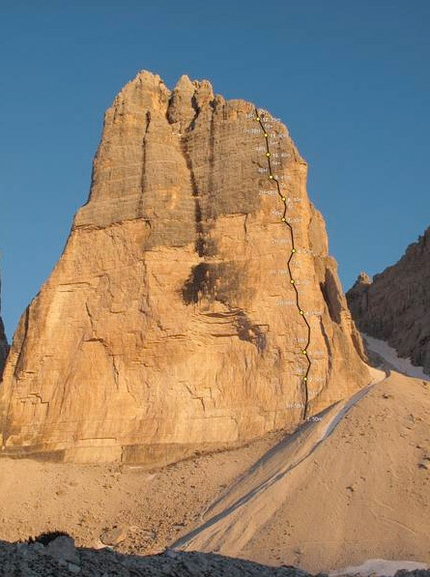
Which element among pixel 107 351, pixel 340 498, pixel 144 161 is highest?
pixel 144 161

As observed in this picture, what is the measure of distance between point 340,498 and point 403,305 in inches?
1278

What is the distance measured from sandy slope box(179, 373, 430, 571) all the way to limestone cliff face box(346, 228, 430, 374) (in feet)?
71.5

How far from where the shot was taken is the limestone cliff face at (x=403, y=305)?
Answer: 52656 mm

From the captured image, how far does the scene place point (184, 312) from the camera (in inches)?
1280

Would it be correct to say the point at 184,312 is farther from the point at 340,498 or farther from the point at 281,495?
the point at 340,498

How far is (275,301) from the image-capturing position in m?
32.0

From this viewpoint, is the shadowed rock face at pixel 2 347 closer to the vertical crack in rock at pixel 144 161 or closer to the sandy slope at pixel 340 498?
the vertical crack in rock at pixel 144 161

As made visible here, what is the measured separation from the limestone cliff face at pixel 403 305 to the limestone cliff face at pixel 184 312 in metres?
19.3

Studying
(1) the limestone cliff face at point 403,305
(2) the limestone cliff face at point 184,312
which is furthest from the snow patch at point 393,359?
(2) the limestone cliff face at point 184,312

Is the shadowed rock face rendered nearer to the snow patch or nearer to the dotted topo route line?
the dotted topo route line

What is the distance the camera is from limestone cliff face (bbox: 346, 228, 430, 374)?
52656 mm

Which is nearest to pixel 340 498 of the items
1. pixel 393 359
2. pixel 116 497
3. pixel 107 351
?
pixel 116 497

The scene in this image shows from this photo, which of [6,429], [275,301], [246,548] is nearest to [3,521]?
[6,429]

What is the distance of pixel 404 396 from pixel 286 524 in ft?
24.1
